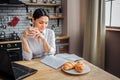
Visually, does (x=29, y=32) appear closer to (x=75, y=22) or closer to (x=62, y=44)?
(x=62, y=44)

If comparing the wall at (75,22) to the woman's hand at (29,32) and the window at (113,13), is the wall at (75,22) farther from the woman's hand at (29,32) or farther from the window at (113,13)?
the woman's hand at (29,32)

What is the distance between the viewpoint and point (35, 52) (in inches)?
74.2

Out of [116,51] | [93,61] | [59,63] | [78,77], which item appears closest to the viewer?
[78,77]

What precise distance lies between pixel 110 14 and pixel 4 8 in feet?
7.44

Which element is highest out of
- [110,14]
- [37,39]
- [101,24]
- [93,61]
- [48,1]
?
[48,1]

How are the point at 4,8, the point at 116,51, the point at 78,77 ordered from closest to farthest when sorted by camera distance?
the point at 78,77, the point at 116,51, the point at 4,8

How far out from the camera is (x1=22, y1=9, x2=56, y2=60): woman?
173 cm

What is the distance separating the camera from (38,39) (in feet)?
6.27

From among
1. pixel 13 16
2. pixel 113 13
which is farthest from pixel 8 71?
pixel 13 16

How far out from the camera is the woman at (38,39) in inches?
68.1

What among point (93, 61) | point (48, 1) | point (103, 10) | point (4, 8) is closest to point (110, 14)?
point (103, 10)

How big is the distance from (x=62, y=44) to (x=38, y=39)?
1.57 m

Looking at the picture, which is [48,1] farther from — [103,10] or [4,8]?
[103,10]

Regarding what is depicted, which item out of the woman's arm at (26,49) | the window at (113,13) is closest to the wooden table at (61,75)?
the woman's arm at (26,49)
